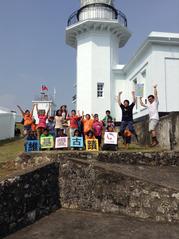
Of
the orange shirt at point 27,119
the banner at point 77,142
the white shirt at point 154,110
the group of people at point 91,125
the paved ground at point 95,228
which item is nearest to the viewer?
the paved ground at point 95,228

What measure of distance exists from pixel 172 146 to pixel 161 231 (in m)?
4.83

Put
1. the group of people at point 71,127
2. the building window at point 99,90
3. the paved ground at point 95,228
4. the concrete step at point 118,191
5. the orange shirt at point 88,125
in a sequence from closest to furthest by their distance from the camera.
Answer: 1. the paved ground at point 95,228
2. the concrete step at point 118,191
3. the group of people at point 71,127
4. the orange shirt at point 88,125
5. the building window at point 99,90

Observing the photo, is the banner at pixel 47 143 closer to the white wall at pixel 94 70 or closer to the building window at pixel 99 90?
the white wall at pixel 94 70

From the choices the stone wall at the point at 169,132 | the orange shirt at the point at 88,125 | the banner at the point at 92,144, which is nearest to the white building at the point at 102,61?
the stone wall at the point at 169,132

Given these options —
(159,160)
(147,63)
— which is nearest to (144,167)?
(159,160)

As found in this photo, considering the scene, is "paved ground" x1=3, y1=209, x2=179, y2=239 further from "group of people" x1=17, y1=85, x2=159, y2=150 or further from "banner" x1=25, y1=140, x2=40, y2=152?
"group of people" x1=17, y1=85, x2=159, y2=150

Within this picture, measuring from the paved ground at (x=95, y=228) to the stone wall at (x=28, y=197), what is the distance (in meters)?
0.17

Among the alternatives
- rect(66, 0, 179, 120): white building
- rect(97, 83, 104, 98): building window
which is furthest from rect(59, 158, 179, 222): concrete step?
rect(97, 83, 104, 98): building window

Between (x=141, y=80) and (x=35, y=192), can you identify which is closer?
(x=35, y=192)

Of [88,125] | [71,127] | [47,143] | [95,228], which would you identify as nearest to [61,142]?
[47,143]

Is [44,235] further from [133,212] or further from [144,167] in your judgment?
[144,167]

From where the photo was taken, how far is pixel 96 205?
552cm

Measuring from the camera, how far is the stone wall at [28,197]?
4.54 m

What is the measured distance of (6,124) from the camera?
17266mm
